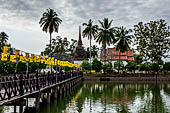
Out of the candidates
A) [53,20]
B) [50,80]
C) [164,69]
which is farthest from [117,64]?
[50,80]

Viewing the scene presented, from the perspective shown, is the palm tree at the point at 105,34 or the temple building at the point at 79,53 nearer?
the palm tree at the point at 105,34

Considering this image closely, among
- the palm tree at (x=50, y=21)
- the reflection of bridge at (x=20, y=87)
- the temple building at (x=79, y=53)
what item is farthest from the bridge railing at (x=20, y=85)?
the temple building at (x=79, y=53)

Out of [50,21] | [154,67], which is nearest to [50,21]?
[50,21]

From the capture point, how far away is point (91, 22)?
2940 inches

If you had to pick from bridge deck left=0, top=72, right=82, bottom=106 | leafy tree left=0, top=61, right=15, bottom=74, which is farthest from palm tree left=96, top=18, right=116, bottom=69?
bridge deck left=0, top=72, right=82, bottom=106

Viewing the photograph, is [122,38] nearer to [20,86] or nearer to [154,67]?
[154,67]

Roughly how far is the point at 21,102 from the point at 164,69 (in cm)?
6702

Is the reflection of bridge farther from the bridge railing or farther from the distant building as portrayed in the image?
the distant building

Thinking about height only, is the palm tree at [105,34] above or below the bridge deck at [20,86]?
above

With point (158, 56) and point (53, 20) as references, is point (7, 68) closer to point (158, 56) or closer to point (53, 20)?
point (53, 20)

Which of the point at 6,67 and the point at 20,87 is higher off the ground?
the point at 6,67

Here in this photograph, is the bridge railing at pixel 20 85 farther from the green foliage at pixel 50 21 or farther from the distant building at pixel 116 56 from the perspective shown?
the distant building at pixel 116 56

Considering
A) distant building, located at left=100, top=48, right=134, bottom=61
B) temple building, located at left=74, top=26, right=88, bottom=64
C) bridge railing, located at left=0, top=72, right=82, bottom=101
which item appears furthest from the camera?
temple building, located at left=74, top=26, right=88, bottom=64

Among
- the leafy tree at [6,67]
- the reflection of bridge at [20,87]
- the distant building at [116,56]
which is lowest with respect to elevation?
the reflection of bridge at [20,87]
